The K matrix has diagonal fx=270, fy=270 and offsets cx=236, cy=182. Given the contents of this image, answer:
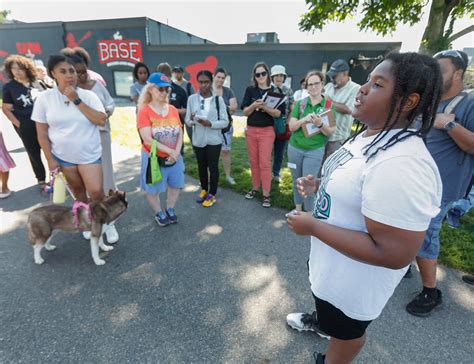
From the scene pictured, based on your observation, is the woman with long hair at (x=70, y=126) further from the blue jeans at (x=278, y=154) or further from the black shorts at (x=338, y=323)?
the blue jeans at (x=278, y=154)

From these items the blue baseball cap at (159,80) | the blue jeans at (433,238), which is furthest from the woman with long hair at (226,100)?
the blue jeans at (433,238)

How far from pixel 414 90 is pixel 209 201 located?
3.80m

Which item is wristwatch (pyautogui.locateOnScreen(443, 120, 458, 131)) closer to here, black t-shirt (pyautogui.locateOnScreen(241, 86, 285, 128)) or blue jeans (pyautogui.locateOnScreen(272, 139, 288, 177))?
black t-shirt (pyautogui.locateOnScreen(241, 86, 285, 128))

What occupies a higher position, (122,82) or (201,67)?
(201,67)

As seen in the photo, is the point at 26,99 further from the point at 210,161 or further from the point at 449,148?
the point at 449,148

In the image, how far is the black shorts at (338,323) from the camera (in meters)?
1.38

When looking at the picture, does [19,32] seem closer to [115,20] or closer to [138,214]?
[115,20]

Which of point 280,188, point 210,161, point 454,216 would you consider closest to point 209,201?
point 210,161

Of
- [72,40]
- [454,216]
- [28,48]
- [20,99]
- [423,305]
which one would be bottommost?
[423,305]

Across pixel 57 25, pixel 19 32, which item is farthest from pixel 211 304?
pixel 19 32

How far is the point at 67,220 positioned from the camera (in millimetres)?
2969

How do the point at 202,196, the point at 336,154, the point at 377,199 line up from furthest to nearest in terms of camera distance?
the point at 202,196 < the point at 336,154 < the point at 377,199

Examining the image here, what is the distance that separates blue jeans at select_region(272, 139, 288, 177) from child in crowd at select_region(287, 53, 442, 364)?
410cm

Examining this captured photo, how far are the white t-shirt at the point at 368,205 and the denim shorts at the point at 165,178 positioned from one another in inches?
104
